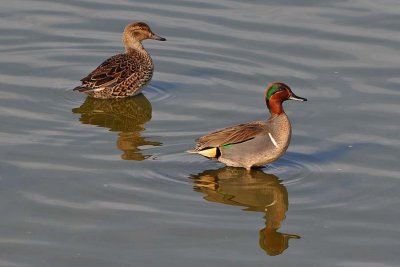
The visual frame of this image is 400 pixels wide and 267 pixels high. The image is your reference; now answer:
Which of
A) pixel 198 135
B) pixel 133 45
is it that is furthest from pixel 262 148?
pixel 133 45

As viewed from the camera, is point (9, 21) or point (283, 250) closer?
point (283, 250)

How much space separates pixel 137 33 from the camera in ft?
50.5

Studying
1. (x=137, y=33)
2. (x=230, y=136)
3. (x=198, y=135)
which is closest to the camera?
(x=230, y=136)

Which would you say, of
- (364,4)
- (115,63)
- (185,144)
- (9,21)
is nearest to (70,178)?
(185,144)

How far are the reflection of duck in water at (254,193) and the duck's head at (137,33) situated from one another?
3974mm

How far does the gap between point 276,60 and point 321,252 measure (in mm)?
5984

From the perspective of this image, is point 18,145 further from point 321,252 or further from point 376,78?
point 376,78

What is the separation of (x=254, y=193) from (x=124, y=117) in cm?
317

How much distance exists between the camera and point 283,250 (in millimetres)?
9664

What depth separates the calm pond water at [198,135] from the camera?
31.9 ft

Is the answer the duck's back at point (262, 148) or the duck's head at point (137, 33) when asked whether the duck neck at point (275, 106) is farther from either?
the duck's head at point (137, 33)

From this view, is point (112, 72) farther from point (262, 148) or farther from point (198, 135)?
point (262, 148)

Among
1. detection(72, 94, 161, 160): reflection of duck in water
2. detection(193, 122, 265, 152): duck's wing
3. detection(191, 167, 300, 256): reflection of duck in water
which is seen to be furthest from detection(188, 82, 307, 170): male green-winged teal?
detection(72, 94, 161, 160): reflection of duck in water

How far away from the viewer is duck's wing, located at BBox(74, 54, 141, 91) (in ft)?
46.7
